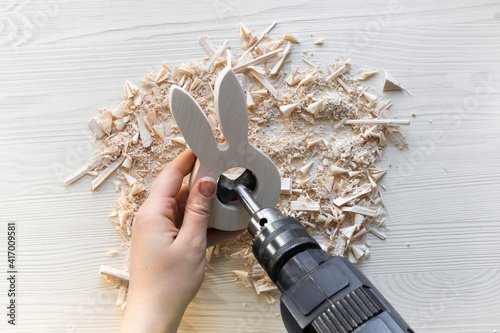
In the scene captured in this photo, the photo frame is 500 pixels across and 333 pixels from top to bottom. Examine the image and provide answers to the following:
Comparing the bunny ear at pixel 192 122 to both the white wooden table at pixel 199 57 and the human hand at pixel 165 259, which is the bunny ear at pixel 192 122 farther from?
the white wooden table at pixel 199 57

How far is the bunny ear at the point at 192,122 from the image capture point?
26.5 inches

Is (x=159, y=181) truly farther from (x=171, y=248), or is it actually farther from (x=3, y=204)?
(x=3, y=204)

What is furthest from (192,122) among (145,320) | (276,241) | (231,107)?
(145,320)

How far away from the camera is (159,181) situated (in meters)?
0.79

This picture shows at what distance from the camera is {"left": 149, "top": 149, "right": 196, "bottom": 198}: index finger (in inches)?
30.6

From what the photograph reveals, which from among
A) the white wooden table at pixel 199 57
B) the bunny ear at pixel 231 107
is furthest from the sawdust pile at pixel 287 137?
the bunny ear at pixel 231 107

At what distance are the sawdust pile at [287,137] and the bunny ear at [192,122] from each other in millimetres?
167

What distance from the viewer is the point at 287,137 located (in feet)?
2.89

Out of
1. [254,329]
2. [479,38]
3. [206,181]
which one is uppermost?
[479,38]

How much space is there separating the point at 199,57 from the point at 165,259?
18.4 inches

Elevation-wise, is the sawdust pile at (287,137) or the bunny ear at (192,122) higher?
the bunny ear at (192,122)

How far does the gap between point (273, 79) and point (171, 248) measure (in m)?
0.44

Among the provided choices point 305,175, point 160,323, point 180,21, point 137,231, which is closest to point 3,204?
point 137,231

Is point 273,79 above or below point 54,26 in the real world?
below
